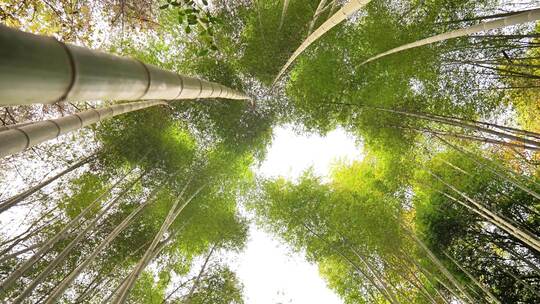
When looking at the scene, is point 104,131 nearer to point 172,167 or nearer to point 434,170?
point 172,167

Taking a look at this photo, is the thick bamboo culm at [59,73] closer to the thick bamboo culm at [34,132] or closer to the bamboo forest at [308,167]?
the thick bamboo culm at [34,132]

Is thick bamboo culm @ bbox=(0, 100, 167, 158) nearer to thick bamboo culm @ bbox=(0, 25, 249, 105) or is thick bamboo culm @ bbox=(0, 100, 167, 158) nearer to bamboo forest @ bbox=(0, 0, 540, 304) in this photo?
thick bamboo culm @ bbox=(0, 25, 249, 105)

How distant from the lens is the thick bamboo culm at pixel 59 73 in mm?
754

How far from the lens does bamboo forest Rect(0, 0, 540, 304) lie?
20.8 feet

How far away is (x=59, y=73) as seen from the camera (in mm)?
916

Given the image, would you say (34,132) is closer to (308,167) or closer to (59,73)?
(59,73)

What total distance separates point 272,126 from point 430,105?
11.5 feet

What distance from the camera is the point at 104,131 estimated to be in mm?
6953

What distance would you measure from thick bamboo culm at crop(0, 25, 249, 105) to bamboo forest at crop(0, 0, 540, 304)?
14.5 feet

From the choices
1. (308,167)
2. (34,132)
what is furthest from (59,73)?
(308,167)

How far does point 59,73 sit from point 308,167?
773 cm

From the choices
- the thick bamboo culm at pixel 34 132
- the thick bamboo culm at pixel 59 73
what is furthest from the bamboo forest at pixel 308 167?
the thick bamboo culm at pixel 59 73

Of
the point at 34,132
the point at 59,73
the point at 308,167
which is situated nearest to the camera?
the point at 59,73

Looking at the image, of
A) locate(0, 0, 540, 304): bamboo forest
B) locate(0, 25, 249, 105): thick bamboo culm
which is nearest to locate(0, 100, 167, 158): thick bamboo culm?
locate(0, 25, 249, 105): thick bamboo culm
